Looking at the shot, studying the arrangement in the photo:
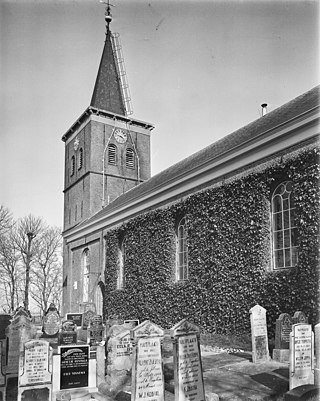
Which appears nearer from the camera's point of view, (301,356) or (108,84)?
Answer: (301,356)

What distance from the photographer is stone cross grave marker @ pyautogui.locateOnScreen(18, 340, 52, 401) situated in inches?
261

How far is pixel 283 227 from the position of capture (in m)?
12.4

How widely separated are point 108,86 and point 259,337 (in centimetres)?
3032

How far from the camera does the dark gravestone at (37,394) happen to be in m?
6.61

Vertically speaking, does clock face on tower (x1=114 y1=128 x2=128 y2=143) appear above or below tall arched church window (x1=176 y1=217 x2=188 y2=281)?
above

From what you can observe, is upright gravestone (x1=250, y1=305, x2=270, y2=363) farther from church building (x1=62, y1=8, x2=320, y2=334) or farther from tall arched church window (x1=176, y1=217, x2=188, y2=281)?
tall arched church window (x1=176, y1=217, x2=188, y2=281)

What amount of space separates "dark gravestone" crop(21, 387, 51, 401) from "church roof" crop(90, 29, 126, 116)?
3037cm

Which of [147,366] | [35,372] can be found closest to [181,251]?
[35,372]

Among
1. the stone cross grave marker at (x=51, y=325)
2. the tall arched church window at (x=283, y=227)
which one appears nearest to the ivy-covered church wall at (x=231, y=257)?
the tall arched church window at (x=283, y=227)

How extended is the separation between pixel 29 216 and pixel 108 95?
1149 inches

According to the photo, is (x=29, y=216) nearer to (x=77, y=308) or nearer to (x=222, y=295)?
(x=77, y=308)

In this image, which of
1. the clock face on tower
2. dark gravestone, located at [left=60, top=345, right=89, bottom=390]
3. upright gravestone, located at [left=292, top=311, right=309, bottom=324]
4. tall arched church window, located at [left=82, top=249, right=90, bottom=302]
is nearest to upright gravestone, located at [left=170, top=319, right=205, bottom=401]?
dark gravestone, located at [left=60, top=345, right=89, bottom=390]

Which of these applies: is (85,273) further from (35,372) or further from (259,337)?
(35,372)

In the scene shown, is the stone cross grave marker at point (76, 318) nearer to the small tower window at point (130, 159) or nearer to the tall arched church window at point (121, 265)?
the tall arched church window at point (121, 265)
